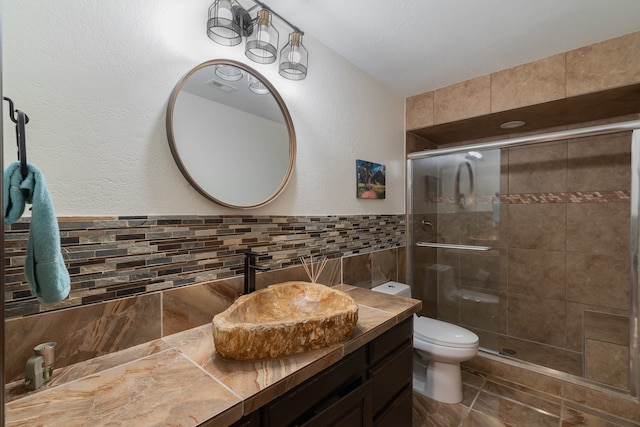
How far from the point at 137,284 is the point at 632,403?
8.99 feet

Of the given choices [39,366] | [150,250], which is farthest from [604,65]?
[39,366]

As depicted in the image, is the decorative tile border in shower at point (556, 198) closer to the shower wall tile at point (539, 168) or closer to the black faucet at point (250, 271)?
the shower wall tile at point (539, 168)

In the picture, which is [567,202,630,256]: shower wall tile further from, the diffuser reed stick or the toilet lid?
the diffuser reed stick

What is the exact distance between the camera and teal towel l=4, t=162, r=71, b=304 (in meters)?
0.59

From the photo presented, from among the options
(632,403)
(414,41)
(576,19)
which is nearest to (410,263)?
(632,403)

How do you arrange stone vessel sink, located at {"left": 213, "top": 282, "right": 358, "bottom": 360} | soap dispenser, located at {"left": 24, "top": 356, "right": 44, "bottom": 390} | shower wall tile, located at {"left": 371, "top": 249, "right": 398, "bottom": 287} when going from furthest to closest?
1. shower wall tile, located at {"left": 371, "top": 249, "right": 398, "bottom": 287}
2. stone vessel sink, located at {"left": 213, "top": 282, "right": 358, "bottom": 360}
3. soap dispenser, located at {"left": 24, "top": 356, "right": 44, "bottom": 390}

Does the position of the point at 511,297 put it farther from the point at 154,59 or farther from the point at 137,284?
the point at 154,59

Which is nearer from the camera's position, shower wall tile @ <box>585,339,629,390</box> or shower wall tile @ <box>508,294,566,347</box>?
shower wall tile @ <box>585,339,629,390</box>

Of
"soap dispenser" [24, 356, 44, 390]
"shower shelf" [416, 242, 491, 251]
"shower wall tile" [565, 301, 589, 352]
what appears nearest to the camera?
"soap dispenser" [24, 356, 44, 390]

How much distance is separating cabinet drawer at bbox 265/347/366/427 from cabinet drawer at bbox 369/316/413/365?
0.07 meters

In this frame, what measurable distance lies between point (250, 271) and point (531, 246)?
2.53 metres

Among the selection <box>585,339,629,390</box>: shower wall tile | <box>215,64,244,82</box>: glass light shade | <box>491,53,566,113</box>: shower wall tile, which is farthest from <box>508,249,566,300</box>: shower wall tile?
<box>215,64,244,82</box>: glass light shade

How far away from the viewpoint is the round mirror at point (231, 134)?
1.10m

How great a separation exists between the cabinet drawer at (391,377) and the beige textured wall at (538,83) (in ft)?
5.93
